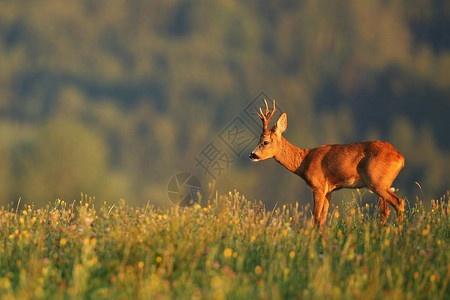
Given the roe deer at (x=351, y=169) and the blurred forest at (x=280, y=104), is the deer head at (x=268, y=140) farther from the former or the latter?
the blurred forest at (x=280, y=104)

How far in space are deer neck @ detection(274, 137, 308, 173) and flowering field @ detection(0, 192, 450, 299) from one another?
3112 millimetres

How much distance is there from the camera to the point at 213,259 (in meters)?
9.17

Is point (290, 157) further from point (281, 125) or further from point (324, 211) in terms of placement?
point (324, 211)

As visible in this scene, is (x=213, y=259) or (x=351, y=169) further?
(x=351, y=169)

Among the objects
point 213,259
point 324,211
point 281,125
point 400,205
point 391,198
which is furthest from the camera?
point 281,125

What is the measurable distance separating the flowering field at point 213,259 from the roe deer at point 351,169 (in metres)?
1.90

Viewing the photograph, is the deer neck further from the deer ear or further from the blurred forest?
the blurred forest

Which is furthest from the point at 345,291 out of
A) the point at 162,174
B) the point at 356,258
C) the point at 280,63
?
the point at 280,63

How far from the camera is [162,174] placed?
109 m

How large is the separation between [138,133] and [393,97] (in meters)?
59.1

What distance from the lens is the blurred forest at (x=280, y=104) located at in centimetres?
5372

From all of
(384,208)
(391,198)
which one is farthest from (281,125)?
(391,198)

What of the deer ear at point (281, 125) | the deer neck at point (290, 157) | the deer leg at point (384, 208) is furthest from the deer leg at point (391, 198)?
the deer ear at point (281, 125)

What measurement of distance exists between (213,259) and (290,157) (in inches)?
217
